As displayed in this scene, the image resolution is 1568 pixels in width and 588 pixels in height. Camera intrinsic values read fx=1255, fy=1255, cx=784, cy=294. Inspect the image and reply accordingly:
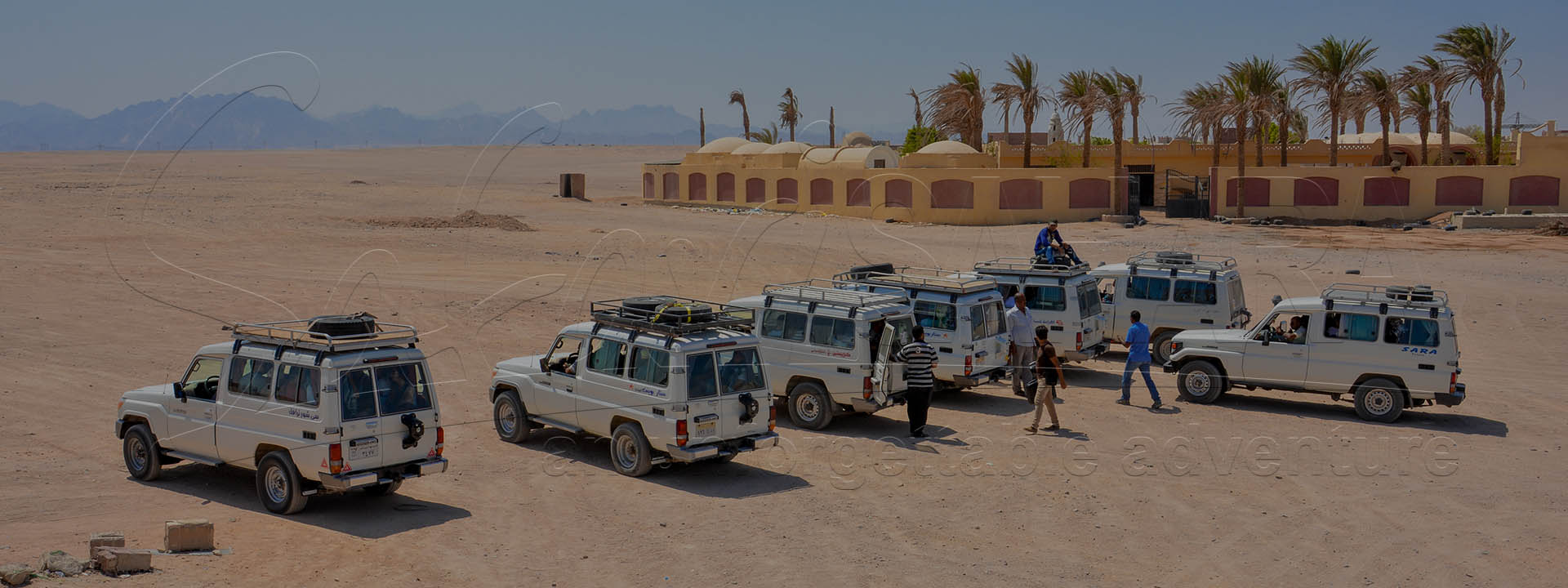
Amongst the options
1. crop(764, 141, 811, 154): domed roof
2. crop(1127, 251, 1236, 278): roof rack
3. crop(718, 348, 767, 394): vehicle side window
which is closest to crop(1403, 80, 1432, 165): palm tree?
crop(764, 141, 811, 154): domed roof

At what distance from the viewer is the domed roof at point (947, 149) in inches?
2258

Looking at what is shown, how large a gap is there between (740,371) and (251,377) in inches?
210

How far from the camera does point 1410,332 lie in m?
18.2

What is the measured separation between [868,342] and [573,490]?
4903 mm

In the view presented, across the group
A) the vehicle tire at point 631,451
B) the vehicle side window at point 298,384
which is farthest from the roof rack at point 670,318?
the vehicle side window at point 298,384

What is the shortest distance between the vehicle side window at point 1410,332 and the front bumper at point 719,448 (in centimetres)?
951

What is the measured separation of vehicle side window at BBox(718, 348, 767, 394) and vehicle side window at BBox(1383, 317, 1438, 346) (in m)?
9.63

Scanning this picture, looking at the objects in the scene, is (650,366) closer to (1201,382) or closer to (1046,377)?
(1046,377)

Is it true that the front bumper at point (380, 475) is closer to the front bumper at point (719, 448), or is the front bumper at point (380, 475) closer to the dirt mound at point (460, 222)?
the front bumper at point (719, 448)

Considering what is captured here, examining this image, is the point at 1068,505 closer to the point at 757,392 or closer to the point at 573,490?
the point at 757,392

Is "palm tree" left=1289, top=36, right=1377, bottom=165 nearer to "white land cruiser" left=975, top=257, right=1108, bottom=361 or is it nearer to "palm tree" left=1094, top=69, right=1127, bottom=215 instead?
"palm tree" left=1094, top=69, right=1127, bottom=215

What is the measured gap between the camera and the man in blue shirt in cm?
1931

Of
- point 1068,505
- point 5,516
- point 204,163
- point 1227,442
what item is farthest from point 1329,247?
point 204,163

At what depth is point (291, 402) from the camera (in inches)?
502
